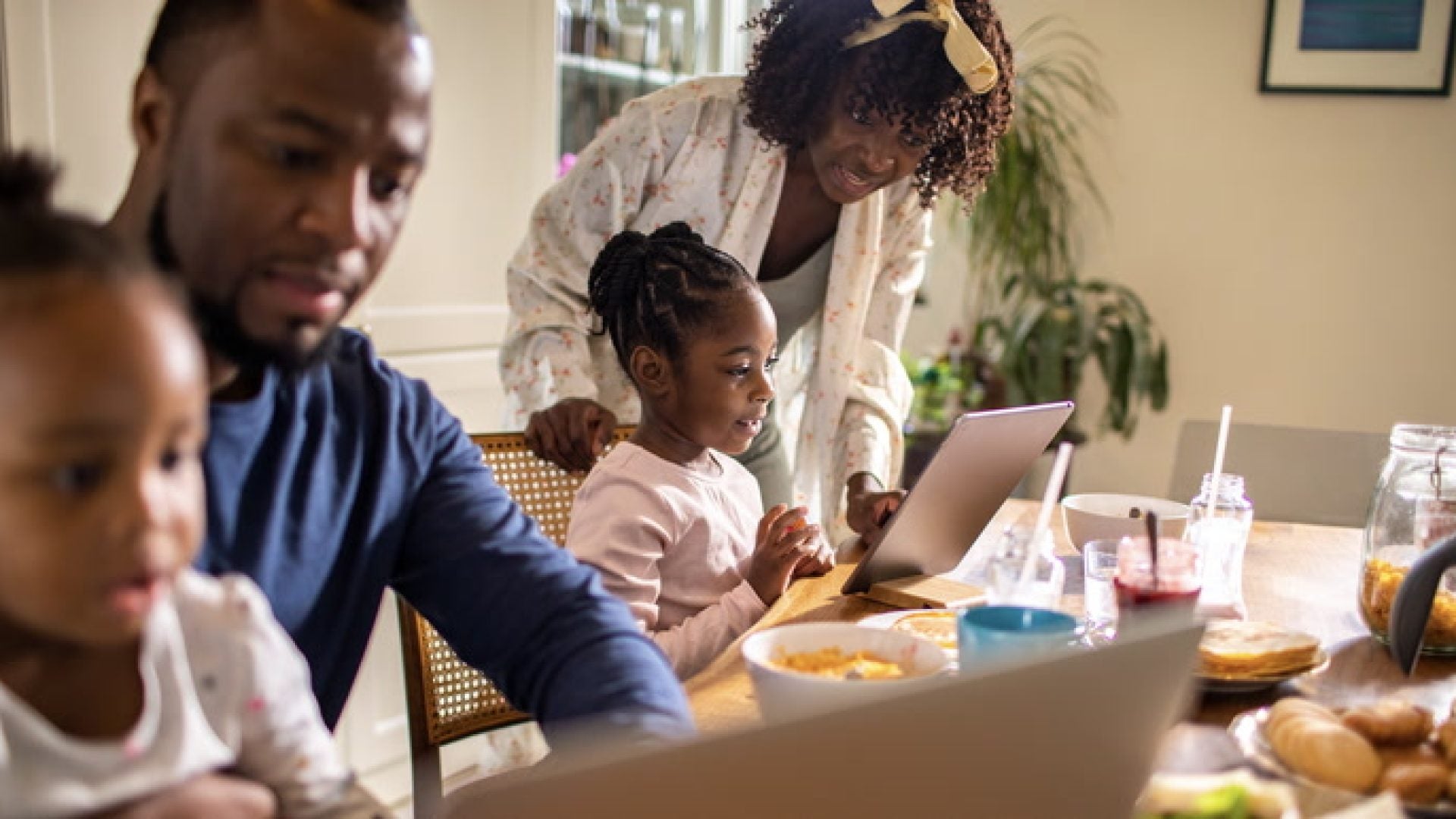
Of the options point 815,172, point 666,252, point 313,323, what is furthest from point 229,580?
point 815,172

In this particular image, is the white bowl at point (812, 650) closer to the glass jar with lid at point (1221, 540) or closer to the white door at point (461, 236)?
the glass jar with lid at point (1221, 540)

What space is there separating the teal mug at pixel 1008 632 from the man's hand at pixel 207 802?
1.60 ft

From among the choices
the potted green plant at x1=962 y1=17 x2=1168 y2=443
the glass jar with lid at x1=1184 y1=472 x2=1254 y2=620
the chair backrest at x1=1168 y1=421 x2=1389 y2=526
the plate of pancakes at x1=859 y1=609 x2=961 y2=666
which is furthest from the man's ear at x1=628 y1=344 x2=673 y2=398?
the potted green plant at x1=962 y1=17 x2=1168 y2=443

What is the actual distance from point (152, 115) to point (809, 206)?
1333mm

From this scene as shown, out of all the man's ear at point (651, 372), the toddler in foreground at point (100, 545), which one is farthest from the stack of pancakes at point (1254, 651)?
the toddler in foreground at point (100, 545)

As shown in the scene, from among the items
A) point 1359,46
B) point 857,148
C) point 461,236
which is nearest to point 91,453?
point 857,148

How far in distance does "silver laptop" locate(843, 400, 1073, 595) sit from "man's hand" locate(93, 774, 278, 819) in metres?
0.77

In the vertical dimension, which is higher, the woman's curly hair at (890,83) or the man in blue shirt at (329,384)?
the woman's curly hair at (890,83)

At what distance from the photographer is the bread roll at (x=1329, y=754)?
0.88m

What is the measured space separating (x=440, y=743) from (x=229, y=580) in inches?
33.1

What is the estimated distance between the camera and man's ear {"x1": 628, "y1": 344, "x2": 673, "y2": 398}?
5.09 ft

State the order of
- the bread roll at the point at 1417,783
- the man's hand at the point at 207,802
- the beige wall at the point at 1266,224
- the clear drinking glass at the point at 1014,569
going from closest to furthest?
the man's hand at the point at 207,802, the bread roll at the point at 1417,783, the clear drinking glass at the point at 1014,569, the beige wall at the point at 1266,224

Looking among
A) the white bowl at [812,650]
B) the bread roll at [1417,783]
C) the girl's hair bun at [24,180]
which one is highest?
the girl's hair bun at [24,180]

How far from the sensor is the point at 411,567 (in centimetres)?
102
